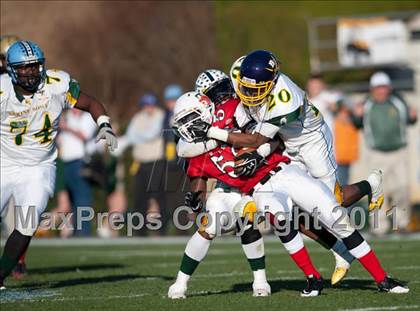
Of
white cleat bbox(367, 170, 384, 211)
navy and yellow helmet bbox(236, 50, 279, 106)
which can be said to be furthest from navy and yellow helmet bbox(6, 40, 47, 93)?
white cleat bbox(367, 170, 384, 211)

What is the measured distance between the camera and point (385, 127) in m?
12.9

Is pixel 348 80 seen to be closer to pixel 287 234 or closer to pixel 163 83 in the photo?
pixel 163 83

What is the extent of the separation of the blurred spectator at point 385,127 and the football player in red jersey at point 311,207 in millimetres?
5399

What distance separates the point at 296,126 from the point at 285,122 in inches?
19.4

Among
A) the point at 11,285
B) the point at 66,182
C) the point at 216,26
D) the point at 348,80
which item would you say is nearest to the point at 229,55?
the point at 216,26

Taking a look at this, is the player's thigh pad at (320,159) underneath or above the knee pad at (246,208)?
above

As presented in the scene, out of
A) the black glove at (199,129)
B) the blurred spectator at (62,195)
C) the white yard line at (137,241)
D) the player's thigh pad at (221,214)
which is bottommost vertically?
the white yard line at (137,241)

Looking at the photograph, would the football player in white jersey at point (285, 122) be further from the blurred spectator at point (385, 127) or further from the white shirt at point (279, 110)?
the blurred spectator at point (385, 127)

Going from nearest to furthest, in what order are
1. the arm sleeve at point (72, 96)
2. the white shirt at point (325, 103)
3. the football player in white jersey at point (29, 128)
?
the football player in white jersey at point (29, 128) < the arm sleeve at point (72, 96) < the white shirt at point (325, 103)

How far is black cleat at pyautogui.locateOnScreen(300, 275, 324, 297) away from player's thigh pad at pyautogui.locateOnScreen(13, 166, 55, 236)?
2033mm

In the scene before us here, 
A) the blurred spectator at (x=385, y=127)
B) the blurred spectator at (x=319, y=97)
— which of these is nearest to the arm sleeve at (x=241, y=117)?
the blurred spectator at (x=319, y=97)

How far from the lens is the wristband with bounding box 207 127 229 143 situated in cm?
717

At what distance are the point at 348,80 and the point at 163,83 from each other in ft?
14.4

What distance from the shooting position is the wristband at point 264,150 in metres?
7.22
